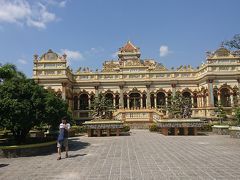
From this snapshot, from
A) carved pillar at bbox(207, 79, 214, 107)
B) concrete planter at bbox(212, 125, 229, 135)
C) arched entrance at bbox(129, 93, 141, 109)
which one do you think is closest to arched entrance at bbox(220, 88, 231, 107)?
carved pillar at bbox(207, 79, 214, 107)

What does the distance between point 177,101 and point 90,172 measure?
18.7 metres

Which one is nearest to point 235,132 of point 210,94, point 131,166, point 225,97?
point 131,166

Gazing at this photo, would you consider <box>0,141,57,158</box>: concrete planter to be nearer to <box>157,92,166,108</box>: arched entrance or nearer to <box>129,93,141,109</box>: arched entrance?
<box>129,93,141,109</box>: arched entrance

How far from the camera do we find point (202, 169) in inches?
351

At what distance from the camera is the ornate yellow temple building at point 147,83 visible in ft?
125

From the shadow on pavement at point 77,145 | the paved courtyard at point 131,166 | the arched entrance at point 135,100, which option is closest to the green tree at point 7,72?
the shadow on pavement at point 77,145

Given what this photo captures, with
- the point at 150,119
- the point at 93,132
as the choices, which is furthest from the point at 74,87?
the point at 93,132

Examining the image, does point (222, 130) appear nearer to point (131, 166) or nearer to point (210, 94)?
point (210, 94)

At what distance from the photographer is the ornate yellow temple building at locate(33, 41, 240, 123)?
125 ft

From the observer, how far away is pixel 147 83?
41.6 meters

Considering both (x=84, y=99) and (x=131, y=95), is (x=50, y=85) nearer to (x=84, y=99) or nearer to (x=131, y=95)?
(x=84, y=99)

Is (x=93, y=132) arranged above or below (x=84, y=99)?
below

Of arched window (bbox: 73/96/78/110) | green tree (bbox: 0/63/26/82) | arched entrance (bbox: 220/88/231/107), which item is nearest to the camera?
green tree (bbox: 0/63/26/82)

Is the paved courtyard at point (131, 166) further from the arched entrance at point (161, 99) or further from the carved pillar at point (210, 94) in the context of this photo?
the arched entrance at point (161, 99)
